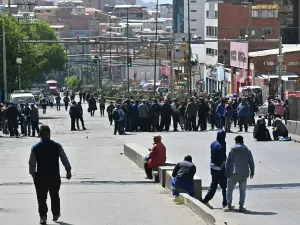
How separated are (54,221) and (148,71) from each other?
593 feet

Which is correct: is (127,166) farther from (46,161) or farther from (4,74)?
(4,74)

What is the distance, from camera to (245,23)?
116 meters

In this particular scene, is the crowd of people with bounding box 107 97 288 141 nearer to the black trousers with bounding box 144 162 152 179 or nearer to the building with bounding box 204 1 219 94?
the black trousers with bounding box 144 162 152 179

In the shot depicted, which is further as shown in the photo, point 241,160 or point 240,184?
point 240,184

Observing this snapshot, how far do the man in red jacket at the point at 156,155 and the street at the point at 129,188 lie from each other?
42 centimetres

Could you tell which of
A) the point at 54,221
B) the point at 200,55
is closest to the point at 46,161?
the point at 54,221

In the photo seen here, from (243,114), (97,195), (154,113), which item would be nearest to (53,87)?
(154,113)

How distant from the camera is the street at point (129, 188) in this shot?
705 inches

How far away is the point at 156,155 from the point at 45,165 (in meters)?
7.55

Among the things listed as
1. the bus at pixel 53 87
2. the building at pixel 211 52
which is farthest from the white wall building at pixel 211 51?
the bus at pixel 53 87

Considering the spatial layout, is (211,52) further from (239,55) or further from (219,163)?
(219,163)

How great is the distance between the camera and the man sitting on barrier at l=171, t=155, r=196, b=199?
19.6m

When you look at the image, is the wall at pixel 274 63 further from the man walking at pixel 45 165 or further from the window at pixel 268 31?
the man walking at pixel 45 165

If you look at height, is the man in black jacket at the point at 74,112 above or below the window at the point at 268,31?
below
